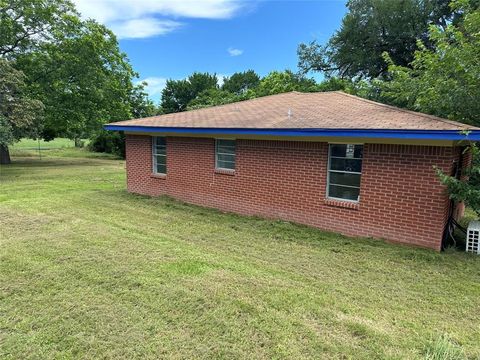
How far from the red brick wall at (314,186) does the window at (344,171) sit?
151 mm

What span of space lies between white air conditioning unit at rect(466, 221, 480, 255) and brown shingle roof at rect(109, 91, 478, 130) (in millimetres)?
1794

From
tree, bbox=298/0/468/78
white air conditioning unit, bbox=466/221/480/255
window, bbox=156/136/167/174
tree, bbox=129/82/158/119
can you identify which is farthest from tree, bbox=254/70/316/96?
white air conditioning unit, bbox=466/221/480/255

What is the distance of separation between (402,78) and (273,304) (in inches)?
404

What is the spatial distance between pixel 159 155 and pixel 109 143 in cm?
2862

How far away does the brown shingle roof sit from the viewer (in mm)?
6730

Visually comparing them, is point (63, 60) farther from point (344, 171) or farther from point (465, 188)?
point (465, 188)

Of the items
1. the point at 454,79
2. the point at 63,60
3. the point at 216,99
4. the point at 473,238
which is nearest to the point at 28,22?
the point at 63,60

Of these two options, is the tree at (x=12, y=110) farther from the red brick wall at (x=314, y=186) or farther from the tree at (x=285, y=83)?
the tree at (x=285, y=83)

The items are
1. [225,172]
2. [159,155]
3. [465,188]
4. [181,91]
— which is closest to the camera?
[465,188]

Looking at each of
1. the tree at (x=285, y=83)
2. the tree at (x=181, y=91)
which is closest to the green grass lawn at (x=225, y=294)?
the tree at (x=285, y=83)

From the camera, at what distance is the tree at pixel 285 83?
26516mm

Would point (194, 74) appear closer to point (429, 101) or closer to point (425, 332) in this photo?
point (429, 101)

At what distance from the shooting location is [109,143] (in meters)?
37.2

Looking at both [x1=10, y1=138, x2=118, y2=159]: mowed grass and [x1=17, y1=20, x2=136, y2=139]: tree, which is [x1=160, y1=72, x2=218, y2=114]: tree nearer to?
[x1=10, y1=138, x2=118, y2=159]: mowed grass
